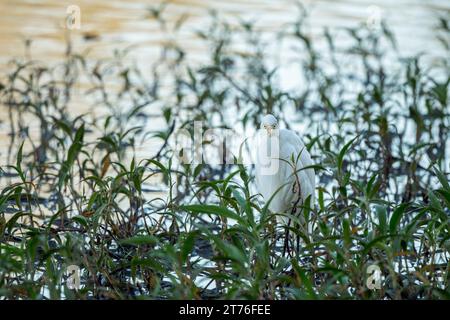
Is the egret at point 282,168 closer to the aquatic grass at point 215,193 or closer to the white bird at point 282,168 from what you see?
the white bird at point 282,168

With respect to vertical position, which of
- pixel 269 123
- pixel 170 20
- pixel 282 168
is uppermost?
pixel 170 20

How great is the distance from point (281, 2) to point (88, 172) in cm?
604

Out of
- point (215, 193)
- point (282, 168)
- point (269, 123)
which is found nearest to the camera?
point (269, 123)

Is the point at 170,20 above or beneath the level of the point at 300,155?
above

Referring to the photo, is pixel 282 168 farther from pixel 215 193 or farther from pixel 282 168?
pixel 215 193

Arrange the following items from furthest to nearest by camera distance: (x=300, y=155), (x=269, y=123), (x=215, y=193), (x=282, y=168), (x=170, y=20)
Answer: (x=170, y=20)
(x=215, y=193)
(x=282, y=168)
(x=300, y=155)
(x=269, y=123)

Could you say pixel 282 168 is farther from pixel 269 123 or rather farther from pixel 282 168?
pixel 269 123

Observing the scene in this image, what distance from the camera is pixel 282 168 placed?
199 inches

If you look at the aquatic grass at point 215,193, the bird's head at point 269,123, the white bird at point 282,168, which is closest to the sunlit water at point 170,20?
the aquatic grass at point 215,193

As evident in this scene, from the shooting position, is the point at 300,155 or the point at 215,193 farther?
the point at 215,193

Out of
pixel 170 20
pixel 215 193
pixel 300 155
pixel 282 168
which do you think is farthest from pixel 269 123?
pixel 170 20

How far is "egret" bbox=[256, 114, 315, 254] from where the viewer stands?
4914mm
